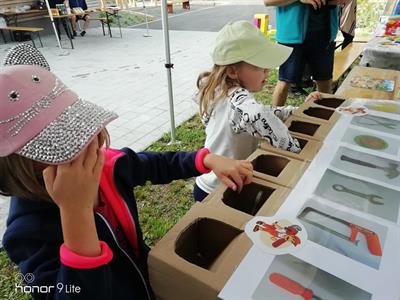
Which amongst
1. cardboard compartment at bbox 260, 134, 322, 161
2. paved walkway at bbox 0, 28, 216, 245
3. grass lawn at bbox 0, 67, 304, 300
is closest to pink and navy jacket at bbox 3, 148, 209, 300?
cardboard compartment at bbox 260, 134, 322, 161

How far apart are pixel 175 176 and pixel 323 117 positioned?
69 cm

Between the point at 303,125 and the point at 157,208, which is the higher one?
the point at 303,125

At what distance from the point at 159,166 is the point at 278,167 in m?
0.36

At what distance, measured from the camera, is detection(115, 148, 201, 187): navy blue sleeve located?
0.94 m

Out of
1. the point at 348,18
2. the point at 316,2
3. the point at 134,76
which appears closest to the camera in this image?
the point at 316,2

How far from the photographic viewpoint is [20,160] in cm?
59

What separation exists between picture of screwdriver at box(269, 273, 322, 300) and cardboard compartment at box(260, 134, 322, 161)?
1.47 ft

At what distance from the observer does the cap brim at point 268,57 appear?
1188 mm

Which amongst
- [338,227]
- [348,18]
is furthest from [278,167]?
[348,18]

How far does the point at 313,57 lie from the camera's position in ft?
7.04

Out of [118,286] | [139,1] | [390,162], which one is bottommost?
[139,1]

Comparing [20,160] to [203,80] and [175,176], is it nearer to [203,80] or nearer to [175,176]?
[175,176]

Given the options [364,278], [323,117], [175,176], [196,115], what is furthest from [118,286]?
[196,115]

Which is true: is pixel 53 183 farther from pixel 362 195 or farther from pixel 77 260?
pixel 362 195
